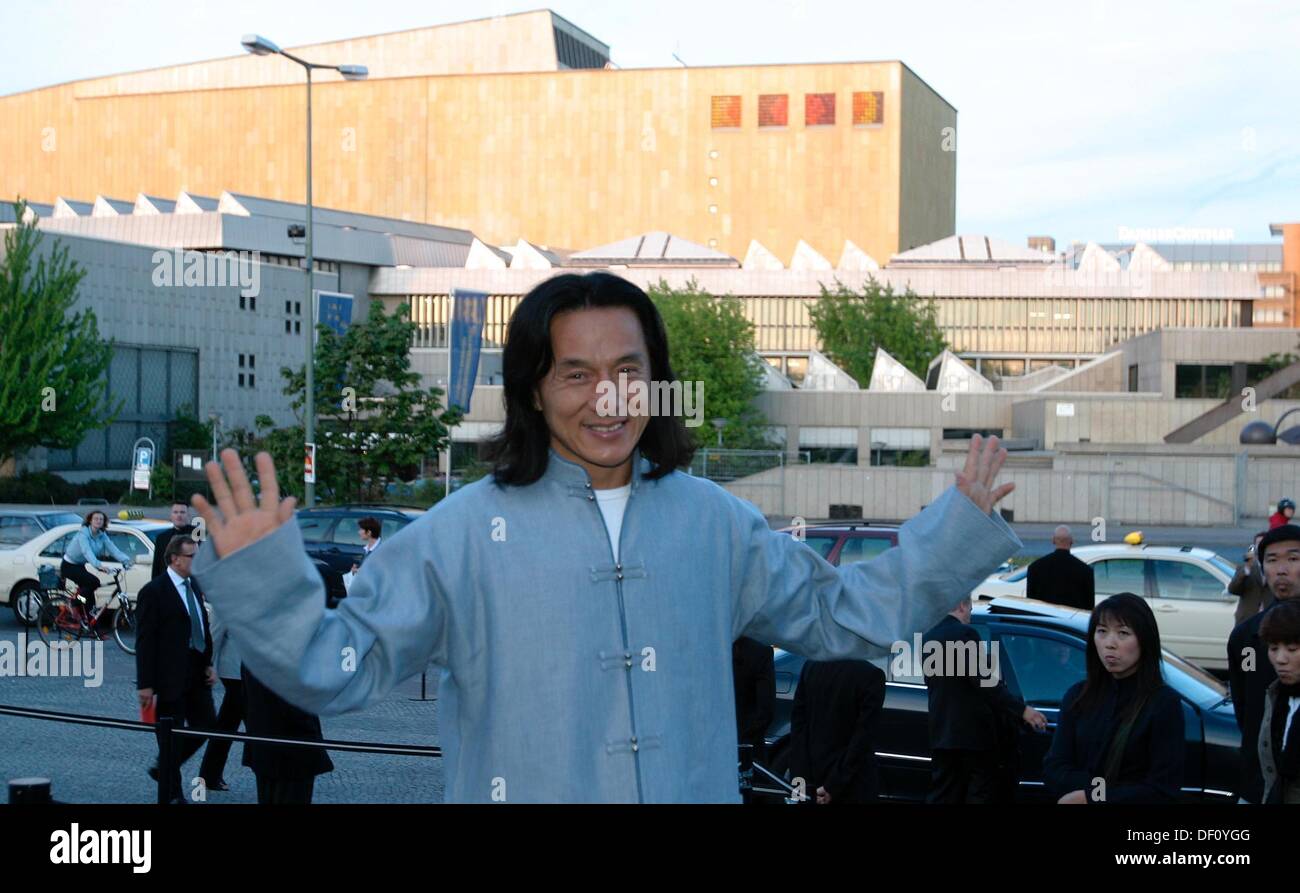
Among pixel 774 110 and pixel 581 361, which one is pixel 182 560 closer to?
pixel 581 361

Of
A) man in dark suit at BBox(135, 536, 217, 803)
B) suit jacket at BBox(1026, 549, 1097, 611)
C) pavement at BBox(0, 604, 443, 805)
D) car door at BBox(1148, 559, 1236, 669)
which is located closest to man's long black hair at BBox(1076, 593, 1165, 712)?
pavement at BBox(0, 604, 443, 805)

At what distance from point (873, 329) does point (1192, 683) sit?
72.8 metres

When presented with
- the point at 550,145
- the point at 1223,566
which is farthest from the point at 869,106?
the point at 1223,566

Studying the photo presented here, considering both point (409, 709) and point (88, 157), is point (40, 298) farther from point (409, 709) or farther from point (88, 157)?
point (88, 157)

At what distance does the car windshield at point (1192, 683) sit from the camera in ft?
29.8

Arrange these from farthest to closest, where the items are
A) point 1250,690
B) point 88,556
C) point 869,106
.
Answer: point 869,106, point 88,556, point 1250,690

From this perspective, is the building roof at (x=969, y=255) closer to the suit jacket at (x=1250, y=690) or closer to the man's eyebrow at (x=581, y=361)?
the suit jacket at (x=1250, y=690)

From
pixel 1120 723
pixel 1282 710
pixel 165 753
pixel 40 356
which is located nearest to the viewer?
pixel 165 753

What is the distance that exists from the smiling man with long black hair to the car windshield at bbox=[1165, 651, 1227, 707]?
6.85 metres

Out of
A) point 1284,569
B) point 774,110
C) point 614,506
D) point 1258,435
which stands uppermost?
point 774,110

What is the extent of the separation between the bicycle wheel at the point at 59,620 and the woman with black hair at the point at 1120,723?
1484 cm

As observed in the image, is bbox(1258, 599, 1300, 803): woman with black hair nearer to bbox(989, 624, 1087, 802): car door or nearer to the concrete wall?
bbox(989, 624, 1087, 802): car door

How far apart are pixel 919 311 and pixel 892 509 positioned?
4272 centimetres

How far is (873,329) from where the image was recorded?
81.2 m
